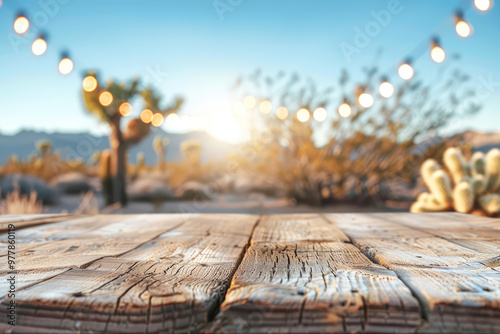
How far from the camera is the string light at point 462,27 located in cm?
462

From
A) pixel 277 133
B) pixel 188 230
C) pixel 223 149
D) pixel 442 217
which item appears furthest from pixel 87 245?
pixel 223 149

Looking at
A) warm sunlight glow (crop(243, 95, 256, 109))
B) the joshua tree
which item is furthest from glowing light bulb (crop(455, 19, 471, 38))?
the joshua tree

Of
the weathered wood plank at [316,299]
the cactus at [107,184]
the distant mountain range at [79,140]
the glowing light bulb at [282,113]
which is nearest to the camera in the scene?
the weathered wood plank at [316,299]

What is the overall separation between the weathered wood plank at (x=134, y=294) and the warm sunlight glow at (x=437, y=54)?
4.74 meters

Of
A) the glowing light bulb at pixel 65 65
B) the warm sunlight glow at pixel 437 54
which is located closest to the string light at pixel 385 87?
the warm sunlight glow at pixel 437 54

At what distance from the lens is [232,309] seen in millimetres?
667

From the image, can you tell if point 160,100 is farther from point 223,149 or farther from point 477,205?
point 223,149

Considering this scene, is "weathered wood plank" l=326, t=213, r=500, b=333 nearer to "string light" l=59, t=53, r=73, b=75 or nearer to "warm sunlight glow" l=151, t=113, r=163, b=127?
"string light" l=59, t=53, r=73, b=75

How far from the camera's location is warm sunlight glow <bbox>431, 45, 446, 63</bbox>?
189 inches

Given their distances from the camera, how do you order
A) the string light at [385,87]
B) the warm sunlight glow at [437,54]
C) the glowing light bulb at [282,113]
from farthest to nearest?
the glowing light bulb at [282,113]
the string light at [385,87]
the warm sunlight glow at [437,54]

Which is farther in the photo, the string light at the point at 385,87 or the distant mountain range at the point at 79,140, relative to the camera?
the distant mountain range at the point at 79,140

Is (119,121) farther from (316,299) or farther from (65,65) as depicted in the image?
(316,299)

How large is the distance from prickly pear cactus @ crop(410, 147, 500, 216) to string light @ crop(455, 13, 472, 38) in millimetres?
1438

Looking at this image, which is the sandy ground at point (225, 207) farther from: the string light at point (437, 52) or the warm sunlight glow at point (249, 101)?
the string light at point (437, 52)
